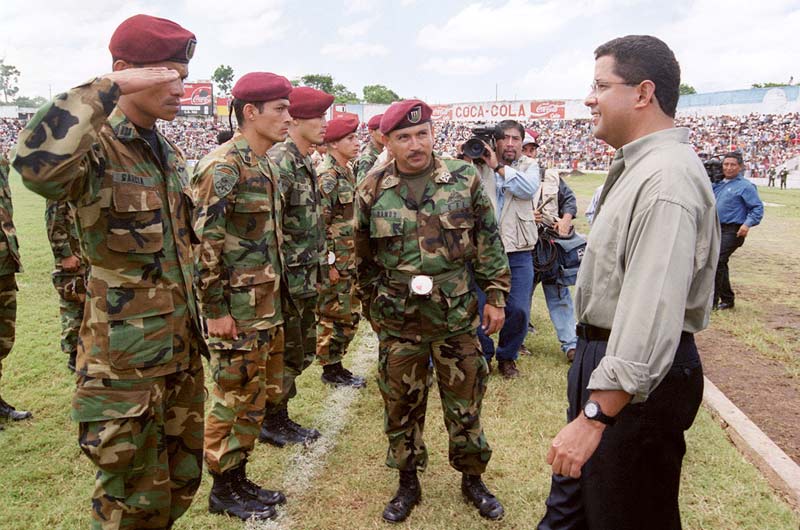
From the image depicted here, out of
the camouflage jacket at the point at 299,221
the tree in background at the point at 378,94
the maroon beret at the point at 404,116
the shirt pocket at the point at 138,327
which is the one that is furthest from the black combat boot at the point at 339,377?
the tree in background at the point at 378,94

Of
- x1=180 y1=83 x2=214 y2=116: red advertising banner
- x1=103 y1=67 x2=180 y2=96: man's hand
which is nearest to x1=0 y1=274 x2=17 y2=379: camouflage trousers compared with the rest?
x1=103 y1=67 x2=180 y2=96: man's hand

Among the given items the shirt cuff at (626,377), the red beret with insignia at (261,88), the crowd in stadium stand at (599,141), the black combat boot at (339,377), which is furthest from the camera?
the crowd in stadium stand at (599,141)

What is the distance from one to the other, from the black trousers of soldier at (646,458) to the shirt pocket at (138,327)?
174 centimetres

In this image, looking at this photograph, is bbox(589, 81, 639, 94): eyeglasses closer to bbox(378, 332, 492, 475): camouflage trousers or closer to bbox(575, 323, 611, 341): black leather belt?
bbox(575, 323, 611, 341): black leather belt

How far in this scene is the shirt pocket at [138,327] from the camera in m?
2.27

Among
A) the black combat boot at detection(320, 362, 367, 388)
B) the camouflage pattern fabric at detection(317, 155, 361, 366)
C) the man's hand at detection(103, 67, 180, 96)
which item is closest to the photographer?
the man's hand at detection(103, 67, 180, 96)

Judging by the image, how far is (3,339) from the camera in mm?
4020

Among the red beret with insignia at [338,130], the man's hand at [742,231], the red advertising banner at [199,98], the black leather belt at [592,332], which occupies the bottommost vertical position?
the man's hand at [742,231]

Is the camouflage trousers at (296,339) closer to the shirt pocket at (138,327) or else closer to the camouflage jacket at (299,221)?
the camouflage jacket at (299,221)

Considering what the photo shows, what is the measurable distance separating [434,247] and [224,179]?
3.94ft

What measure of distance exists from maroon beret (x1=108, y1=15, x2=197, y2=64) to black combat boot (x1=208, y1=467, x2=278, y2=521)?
87.1 inches

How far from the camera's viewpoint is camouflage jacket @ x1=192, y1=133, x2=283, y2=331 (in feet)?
9.97

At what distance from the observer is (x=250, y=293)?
3.19 m

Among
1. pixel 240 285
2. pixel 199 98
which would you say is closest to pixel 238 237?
pixel 240 285
